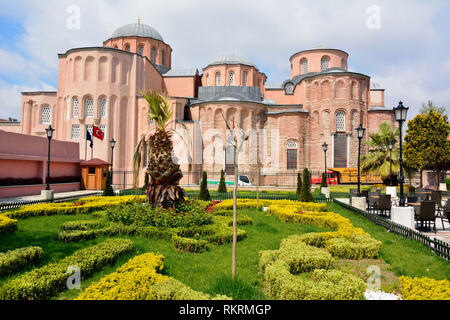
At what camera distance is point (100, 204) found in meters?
11.8

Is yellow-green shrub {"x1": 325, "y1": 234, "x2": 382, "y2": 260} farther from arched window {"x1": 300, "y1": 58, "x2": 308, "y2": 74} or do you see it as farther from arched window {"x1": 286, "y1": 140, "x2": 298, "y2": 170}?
arched window {"x1": 300, "y1": 58, "x2": 308, "y2": 74}

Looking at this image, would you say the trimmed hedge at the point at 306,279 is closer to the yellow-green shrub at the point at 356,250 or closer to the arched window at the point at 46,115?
the yellow-green shrub at the point at 356,250

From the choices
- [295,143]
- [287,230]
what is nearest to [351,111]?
[295,143]

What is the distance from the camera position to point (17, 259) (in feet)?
15.4

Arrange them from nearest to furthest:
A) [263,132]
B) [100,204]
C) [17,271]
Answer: [17,271] → [100,204] → [263,132]

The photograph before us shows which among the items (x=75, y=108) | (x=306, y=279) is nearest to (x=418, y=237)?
(x=306, y=279)

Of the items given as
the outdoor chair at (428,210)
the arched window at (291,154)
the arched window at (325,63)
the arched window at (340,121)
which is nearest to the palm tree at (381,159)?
the arched window at (340,121)

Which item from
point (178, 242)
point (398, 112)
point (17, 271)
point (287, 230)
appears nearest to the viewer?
point (17, 271)

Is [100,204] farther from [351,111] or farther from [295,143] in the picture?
[351,111]

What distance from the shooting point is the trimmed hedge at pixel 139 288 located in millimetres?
3305

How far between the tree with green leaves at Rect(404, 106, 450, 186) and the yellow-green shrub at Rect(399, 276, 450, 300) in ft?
73.0

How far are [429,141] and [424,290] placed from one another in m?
24.5

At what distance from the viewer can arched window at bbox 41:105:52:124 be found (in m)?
31.2

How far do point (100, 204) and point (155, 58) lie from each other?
3020 cm
